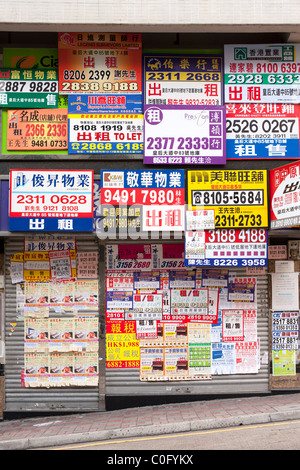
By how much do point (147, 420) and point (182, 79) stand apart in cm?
672

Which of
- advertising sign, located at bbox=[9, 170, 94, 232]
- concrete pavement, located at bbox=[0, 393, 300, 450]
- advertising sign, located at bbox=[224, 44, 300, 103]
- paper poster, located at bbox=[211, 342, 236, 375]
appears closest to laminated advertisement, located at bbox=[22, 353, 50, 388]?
concrete pavement, located at bbox=[0, 393, 300, 450]

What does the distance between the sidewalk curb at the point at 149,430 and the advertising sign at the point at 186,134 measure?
4.87 m

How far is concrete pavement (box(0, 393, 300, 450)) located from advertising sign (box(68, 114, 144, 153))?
521 cm

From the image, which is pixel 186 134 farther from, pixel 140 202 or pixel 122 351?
pixel 122 351

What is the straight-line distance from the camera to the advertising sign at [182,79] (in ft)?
28.0

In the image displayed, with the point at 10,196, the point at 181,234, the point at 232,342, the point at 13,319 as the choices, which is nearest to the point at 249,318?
the point at 232,342

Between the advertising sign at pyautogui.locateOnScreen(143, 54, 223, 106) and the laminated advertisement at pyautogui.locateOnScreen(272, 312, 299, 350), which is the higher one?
the advertising sign at pyautogui.locateOnScreen(143, 54, 223, 106)

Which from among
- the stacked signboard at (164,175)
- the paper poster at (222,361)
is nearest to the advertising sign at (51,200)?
the stacked signboard at (164,175)

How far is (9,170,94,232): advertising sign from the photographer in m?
8.21

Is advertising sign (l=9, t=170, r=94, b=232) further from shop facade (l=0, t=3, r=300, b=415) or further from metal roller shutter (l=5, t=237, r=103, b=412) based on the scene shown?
metal roller shutter (l=5, t=237, r=103, b=412)

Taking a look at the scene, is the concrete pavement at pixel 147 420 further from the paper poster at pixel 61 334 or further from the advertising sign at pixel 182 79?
the advertising sign at pixel 182 79

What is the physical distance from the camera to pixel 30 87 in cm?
855

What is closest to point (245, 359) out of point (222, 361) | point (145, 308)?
point (222, 361)

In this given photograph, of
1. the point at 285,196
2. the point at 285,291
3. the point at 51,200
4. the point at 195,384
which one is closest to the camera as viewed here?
the point at 285,196
